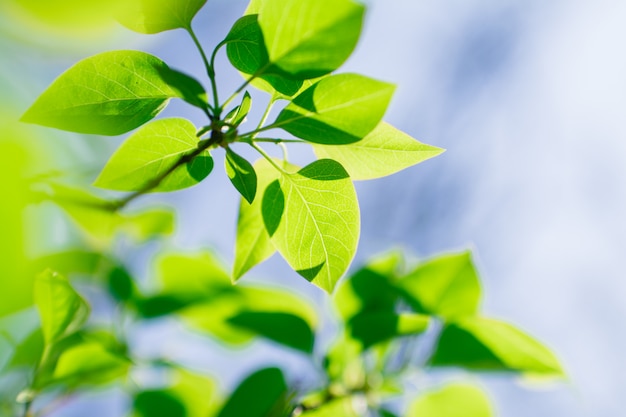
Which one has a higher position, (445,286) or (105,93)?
(105,93)

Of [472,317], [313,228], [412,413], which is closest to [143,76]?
[313,228]

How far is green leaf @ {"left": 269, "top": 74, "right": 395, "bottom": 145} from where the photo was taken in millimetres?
398

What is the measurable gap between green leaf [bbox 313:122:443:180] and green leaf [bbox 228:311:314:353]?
319 mm

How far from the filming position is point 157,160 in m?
0.44

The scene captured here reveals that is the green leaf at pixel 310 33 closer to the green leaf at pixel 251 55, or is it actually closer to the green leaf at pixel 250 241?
the green leaf at pixel 251 55

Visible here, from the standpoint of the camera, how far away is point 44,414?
591mm

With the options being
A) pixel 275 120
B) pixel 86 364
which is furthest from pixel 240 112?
pixel 86 364

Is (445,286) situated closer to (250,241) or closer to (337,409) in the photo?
(337,409)

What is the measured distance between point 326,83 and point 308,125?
0.12 feet

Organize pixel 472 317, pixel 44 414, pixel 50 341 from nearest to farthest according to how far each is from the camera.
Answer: pixel 50 341, pixel 44 414, pixel 472 317

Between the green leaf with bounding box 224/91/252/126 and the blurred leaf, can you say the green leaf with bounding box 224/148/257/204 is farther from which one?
the blurred leaf

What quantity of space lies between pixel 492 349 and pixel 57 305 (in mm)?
520

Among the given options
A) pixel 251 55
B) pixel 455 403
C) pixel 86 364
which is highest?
pixel 251 55

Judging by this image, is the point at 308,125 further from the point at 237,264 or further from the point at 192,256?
the point at 192,256
